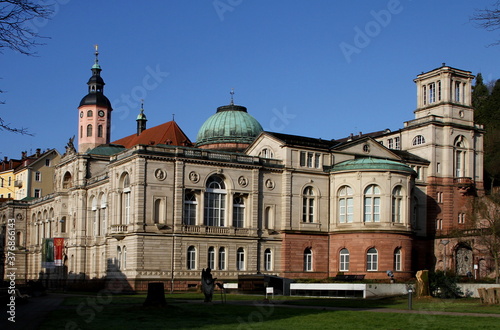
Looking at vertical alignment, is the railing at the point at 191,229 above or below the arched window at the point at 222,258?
above

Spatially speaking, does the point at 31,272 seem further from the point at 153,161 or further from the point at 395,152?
the point at 395,152

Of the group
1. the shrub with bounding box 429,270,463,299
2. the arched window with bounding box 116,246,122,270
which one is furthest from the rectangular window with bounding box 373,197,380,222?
the arched window with bounding box 116,246,122,270

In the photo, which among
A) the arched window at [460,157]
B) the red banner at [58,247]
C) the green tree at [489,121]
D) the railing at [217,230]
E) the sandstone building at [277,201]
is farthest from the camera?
the green tree at [489,121]

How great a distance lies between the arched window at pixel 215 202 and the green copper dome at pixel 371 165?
11864 mm

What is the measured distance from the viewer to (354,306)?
38.7 meters

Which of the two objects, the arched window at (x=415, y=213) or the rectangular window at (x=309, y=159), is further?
the arched window at (x=415, y=213)

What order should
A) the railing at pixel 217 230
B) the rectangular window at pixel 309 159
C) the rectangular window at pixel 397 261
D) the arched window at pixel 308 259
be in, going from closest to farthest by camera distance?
the railing at pixel 217 230 → the rectangular window at pixel 397 261 → the arched window at pixel 308 259 → the rectangular window at pixel 309 159

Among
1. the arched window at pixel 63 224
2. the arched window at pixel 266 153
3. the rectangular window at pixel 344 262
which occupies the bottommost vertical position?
the rectangular window at pixel 344 262

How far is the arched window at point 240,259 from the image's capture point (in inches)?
2685

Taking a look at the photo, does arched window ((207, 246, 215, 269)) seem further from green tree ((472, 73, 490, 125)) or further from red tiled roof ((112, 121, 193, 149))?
green tree ((472, 73, 490, 125))

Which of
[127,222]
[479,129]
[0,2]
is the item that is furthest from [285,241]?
[0,2]

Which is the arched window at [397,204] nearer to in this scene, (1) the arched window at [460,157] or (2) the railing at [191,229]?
(1) the arched window at [460,157]

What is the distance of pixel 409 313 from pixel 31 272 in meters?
79.9

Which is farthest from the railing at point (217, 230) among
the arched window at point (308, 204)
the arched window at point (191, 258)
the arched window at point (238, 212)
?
the arched window at point (308, 204)
